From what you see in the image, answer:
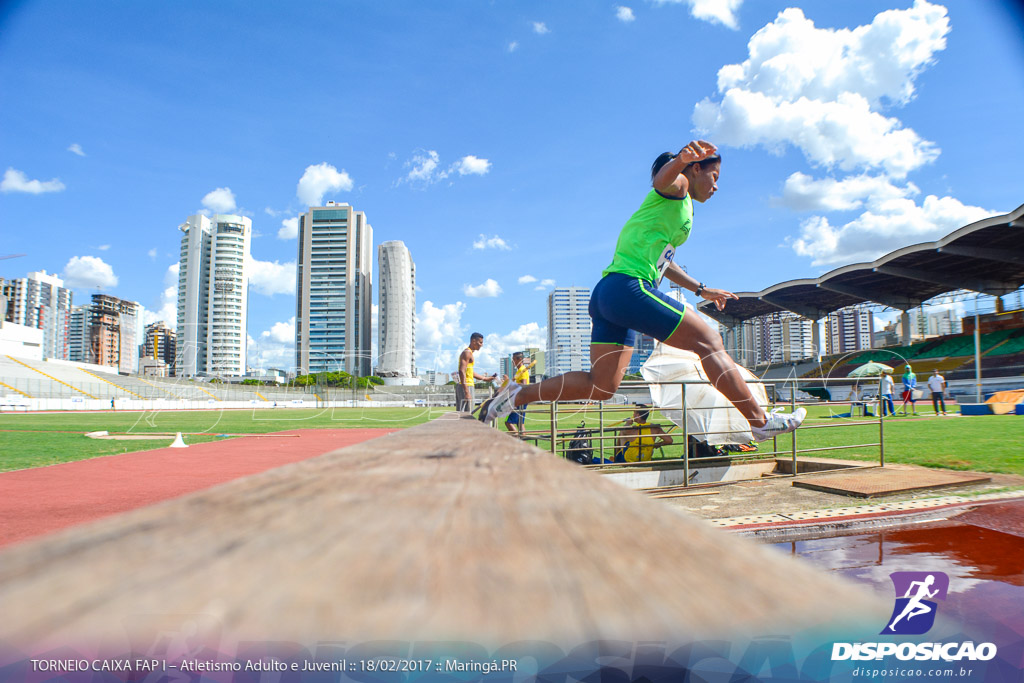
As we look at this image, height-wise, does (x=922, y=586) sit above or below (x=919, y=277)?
below

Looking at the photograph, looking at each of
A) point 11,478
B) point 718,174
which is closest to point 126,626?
point 718,174

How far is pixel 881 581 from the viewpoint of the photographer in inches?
93.0

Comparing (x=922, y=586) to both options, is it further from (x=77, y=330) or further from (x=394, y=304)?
(x=77, y=330)

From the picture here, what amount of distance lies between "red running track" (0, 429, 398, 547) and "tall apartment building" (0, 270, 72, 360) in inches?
7076

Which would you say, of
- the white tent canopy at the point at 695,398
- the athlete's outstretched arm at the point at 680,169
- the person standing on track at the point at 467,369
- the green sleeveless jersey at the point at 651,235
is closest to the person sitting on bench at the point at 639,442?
the white tent canopy at the point at 695,398

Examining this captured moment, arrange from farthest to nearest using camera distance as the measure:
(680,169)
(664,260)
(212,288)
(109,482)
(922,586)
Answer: (212,288), (109,482), (664,260), (680,169), (922,586)

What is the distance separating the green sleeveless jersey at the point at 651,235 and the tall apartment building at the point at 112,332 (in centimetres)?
17224

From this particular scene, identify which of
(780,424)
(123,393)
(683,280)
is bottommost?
(123,393)

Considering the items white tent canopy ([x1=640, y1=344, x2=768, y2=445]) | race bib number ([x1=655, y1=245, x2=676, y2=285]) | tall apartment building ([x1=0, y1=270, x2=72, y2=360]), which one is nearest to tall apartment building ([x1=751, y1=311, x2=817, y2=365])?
white tent canopy ([x1=640, y1=344, x2=768, y2=445])

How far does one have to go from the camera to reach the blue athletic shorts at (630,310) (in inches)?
149

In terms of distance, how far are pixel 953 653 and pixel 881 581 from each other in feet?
4.47

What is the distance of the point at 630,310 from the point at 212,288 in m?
141

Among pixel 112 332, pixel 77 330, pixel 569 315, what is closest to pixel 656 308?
pixel 569 315

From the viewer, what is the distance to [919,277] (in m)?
36.1
